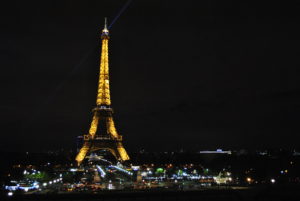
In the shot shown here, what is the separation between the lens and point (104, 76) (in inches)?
2232

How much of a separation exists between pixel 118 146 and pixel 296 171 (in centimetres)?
2712

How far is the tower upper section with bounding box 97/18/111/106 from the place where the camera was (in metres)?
56.2

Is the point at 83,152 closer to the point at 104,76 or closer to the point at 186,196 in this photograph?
the point at 104,76

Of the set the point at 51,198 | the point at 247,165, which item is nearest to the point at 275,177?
the point at 247,165

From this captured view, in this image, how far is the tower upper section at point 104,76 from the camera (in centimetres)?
5625

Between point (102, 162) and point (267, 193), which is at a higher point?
point (102, 162)

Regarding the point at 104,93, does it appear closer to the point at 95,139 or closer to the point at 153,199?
the point at 95,139

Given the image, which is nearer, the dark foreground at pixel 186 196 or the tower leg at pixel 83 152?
the dark foreground at pixel 186 196

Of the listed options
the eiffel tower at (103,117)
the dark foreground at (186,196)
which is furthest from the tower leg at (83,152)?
the dark foreground at (186,196)

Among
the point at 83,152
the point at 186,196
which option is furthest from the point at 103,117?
the point at 186,196

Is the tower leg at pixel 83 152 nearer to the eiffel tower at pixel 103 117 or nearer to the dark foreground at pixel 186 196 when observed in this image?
the eiffel tower at pixel 103 117

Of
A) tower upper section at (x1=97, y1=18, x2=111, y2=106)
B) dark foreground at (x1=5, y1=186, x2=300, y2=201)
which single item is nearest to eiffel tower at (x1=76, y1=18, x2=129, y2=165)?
tower upper section at (x1=97, y1=18, x2=111, y2=106)

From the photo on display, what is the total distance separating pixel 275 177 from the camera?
3906 cm

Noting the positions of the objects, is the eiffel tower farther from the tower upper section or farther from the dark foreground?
the dark foreground
